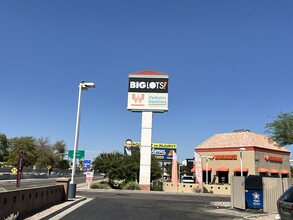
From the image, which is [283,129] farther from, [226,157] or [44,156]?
[44,156]

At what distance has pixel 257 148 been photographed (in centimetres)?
5275

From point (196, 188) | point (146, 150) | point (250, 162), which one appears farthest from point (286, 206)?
point (250, 162)

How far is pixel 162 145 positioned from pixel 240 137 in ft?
148

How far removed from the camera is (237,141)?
55688 millimetres

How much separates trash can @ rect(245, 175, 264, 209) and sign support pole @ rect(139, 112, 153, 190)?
2223 cm

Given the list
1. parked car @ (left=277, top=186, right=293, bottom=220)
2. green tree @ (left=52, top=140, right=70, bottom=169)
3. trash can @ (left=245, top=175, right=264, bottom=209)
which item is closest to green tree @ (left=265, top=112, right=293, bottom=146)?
trash can @ (left=245, top=175, right=264, bottom=209)

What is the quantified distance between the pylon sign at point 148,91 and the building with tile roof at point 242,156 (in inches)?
577

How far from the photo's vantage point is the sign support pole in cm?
4025

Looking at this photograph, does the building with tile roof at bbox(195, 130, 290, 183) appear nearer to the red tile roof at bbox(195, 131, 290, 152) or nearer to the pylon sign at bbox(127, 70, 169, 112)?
the red tile roof at bbox(195, 131, 290, 152)

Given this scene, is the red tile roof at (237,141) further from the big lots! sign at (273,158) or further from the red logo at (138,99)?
the red logo at (138,99)

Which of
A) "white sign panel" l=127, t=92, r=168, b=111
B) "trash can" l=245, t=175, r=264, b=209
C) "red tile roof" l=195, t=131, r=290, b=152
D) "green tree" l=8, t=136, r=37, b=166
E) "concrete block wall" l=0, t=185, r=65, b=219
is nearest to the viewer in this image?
"concrete block wall" l=0, t=185, r=65, b=219

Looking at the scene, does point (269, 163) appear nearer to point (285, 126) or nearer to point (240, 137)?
point (240, 137)

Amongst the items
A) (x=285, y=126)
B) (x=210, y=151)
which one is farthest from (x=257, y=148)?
(x=285, y=126)

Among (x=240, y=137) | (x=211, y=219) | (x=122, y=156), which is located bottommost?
(x=211, y=219)
